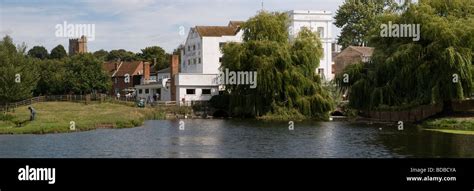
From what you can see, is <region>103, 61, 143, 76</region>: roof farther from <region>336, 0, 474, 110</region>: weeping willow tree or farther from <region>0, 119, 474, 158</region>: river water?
<region>0, 119, 474, 158</region>: river water

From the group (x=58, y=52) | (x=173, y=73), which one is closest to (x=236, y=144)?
(x=173, y=73)

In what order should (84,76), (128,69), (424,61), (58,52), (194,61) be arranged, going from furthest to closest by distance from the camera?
1. (58,52)
2. (128,69)
3. (194,61)
4. (84,76)
5. (424,61)

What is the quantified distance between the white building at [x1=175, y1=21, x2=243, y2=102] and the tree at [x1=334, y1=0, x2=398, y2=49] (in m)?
30.2

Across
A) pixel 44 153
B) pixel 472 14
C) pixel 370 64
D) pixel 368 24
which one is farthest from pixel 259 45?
pixel 368 24

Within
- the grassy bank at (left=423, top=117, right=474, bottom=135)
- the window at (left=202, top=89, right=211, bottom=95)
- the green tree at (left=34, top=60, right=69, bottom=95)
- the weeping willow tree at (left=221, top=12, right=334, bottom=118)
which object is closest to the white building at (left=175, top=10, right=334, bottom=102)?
the window at (left=202, top=89, right=211, bottom=95)

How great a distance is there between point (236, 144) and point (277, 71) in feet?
103

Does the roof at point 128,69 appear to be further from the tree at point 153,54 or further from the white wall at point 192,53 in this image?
the tree at point 153,54

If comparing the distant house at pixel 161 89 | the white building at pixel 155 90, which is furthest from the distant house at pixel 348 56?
the white building at pixel 155 90

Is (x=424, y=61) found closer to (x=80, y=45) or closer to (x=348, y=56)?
(x=348, y=56)

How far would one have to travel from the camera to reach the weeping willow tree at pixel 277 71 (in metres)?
66.6

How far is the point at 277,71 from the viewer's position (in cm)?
6662

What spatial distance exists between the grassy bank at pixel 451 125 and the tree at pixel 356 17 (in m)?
63.3
